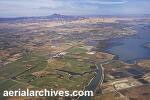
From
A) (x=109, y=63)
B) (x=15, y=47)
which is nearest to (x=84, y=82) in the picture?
(x=109, y=63)

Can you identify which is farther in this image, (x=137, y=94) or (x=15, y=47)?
(x=15, y=47)

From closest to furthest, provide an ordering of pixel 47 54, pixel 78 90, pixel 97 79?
pixel 78 90
pixel 97 79
pixel 47 54

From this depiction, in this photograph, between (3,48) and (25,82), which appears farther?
(3,48)

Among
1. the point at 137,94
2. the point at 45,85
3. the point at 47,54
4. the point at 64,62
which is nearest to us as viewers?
the point at 137,94

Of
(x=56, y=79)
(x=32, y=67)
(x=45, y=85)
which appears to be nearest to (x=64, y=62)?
(x=32, y=67)

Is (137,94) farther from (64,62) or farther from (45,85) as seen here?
(64,62)

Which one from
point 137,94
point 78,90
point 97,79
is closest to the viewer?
point 137,94

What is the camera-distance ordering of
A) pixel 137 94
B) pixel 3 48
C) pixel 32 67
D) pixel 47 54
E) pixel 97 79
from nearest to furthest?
1. pixel 137 94
2. pixel 97 79
3. pixel 32 67
4. pixel 47 54
5. pixel 3 48

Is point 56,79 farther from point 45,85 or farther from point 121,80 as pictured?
point 121,80
